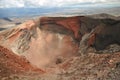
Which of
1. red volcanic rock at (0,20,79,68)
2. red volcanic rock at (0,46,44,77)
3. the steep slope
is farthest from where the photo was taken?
red volcanic rock at (0,20,79,68)

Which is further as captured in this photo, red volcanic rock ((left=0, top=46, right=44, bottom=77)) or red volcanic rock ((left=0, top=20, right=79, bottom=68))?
red volcanic rock ((left=0, top=20, right=79, bottom=68))

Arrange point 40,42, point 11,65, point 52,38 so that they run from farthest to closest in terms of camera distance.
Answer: point 52,38
point 40,42
point 11,65

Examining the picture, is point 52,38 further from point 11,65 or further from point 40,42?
point 11,65

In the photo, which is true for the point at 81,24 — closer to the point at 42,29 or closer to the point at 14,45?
the point at 42,29

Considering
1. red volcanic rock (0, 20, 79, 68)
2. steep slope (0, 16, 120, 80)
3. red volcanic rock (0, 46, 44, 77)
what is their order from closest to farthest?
red volcanic rock (0, 46, 44, 77)
steep slope (0, 16, 120, 80)
red volcanic rock (0, 20, 79, 68)

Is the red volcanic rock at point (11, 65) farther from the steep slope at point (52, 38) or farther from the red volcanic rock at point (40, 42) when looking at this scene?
the red volcanic rock at point (40, 42)

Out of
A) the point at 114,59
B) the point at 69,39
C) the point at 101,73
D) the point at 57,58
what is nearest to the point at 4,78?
the point at 101,73

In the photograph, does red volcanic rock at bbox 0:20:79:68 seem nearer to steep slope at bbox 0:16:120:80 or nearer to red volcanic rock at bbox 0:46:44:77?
steep slope at bbox 0:16:120:80

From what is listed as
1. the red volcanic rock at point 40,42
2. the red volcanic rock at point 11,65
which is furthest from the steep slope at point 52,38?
the red volcanic rock at point 11,65

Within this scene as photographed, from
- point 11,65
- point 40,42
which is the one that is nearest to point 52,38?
point 40,42

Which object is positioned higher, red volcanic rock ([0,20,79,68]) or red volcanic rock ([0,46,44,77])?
red volcanic rock ([0,46,44,77])

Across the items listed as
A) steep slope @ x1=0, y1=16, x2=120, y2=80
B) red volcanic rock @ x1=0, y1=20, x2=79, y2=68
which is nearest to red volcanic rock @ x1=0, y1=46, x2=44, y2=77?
steep slope @ x1=0, y1=16, x2=120, y2=80
